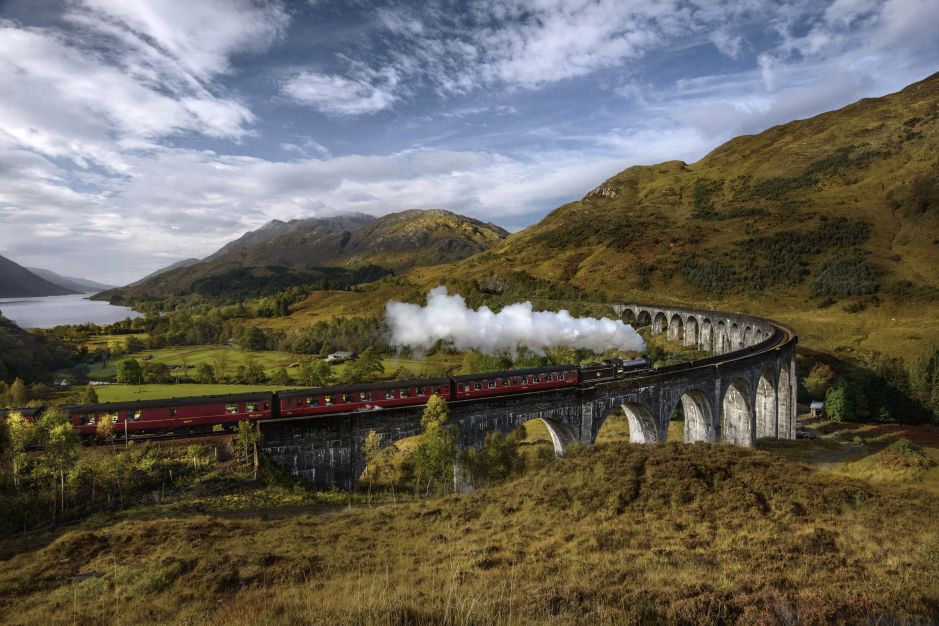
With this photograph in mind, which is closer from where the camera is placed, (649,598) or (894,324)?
(649,598)

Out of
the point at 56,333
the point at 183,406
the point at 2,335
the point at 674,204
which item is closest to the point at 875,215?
the point at 674,204

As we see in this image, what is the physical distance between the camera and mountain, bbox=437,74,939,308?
291ft

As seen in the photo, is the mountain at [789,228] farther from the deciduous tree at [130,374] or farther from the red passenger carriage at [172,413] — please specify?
the red passenger carriage at [172,413]

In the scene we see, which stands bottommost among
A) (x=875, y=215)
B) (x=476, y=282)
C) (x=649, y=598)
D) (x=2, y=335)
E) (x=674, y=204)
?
(x=649, y=598)

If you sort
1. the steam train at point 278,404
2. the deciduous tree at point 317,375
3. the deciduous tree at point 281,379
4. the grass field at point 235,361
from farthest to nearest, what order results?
the grass field at point 235,361
the deciduous tree at point 281,379
the deciduous tree at point 317,375
the steam train at point 278,404

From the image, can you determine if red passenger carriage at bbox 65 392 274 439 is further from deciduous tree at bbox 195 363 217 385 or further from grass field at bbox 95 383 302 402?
deciduous tree at bbox 195 363 217 385

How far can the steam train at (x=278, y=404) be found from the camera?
21969 millimetres

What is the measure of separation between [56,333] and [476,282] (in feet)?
279

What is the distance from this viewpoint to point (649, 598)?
8070 millimetres

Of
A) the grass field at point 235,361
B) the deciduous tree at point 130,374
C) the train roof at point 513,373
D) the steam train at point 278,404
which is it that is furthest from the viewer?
the grass field at point 235,361

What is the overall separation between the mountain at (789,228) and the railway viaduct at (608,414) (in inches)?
1982

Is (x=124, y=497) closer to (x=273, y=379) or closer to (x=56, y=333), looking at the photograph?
(x=273, y=379)

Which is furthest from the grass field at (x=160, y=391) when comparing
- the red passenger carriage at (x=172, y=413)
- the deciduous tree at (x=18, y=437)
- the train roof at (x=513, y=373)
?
the train roof at (x=513, y=373)

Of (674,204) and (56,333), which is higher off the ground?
(674,204)
